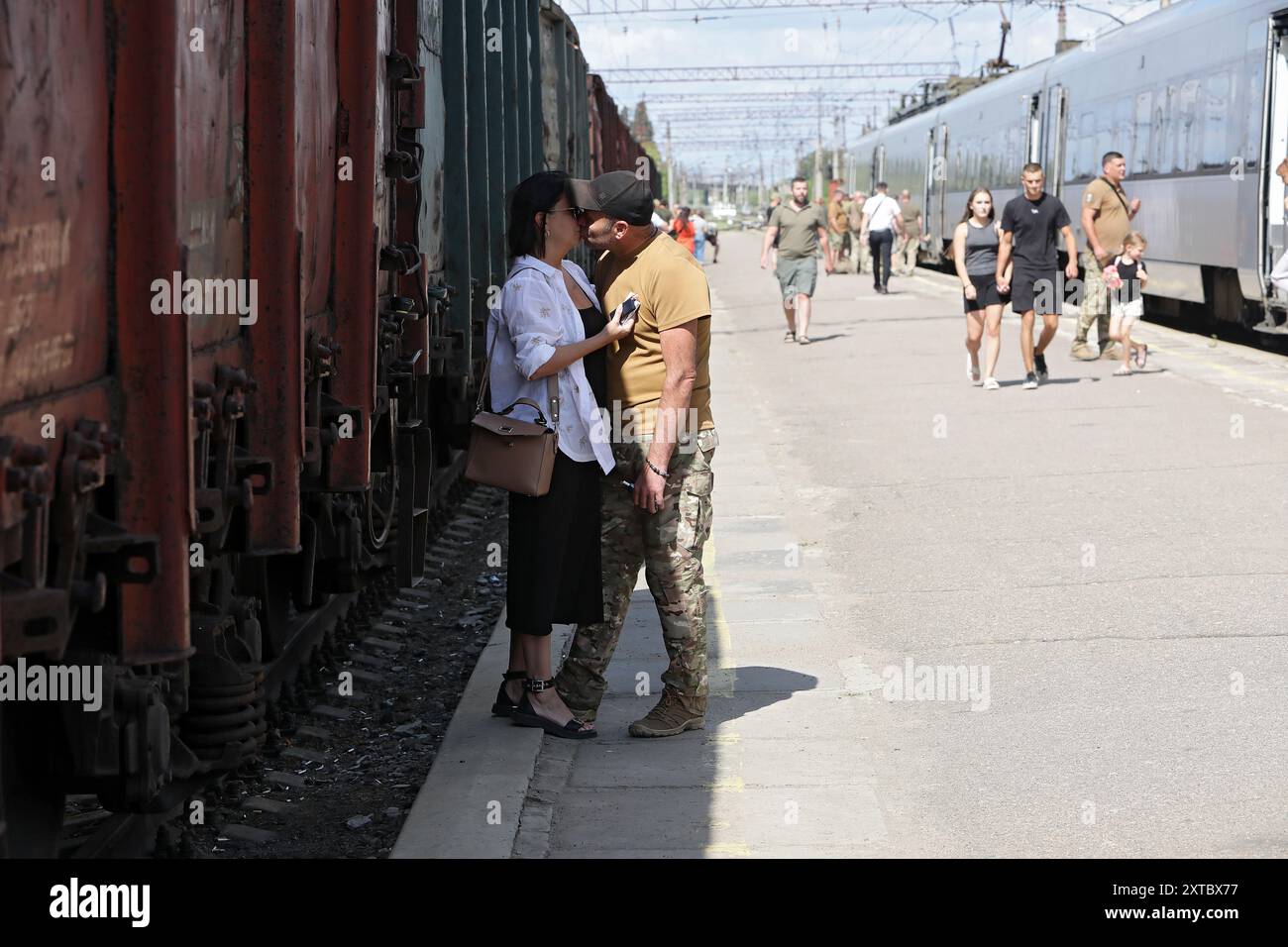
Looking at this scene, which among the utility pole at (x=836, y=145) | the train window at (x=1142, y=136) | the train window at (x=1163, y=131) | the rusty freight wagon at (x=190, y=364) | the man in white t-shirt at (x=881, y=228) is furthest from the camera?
the utility pole at (x=836, y=145)

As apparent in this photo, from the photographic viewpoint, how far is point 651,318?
570cm

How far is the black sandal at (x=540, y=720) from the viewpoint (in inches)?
231

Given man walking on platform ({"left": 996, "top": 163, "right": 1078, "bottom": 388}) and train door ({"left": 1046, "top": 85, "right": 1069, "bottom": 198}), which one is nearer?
man walking on platform ({"left": 996, "top": 163, "right": 1078, "bottom": 388})

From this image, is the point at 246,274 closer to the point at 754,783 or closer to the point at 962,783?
the point at 754,783

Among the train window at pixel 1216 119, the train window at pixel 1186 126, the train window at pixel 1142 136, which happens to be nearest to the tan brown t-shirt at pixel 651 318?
the train window at pixel 1216 119

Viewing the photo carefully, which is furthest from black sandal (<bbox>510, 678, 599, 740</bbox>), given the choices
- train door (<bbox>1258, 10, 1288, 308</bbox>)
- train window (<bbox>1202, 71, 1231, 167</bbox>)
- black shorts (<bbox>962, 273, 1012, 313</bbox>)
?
train window (<bbox>1202, 71, 1231, 167</bbox>)

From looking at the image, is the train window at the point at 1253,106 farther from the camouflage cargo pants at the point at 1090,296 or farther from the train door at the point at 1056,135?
the train door at the point at 1056,135

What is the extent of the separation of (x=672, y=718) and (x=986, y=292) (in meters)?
Answer: 9.71

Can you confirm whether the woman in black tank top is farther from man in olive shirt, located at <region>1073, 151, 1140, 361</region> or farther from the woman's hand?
man in olive shirt, located at <region>1073, 151, 1140, 361</region>

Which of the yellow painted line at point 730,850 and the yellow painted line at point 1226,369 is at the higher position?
the yellow painted line at point 1226,369

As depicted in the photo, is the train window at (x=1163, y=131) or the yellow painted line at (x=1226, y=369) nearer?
the yellow painted line at (x=1226, y=369)

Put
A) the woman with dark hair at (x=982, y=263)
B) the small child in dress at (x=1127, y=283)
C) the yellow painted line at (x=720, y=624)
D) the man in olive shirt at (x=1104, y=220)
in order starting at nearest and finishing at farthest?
the yellow painted line at (x=720, y=624)
the woman with dark hair at (x=982, y=263)
the small child in dress at (x=1127, y=283)
the man in olive shirt at (x=1104, y=220)

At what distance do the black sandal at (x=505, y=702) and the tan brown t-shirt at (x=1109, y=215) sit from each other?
11.3m

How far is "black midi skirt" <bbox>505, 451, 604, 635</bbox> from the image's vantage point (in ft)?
19.0
